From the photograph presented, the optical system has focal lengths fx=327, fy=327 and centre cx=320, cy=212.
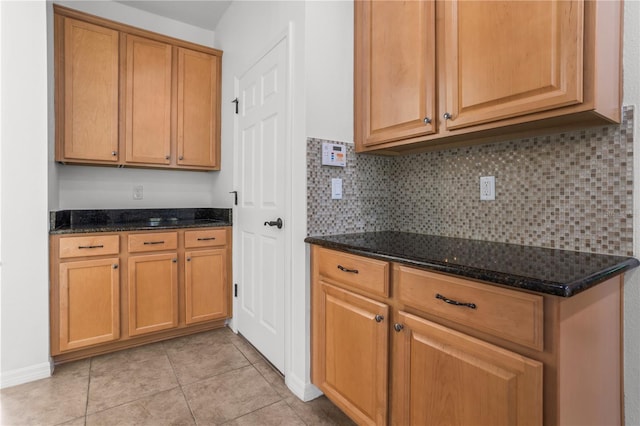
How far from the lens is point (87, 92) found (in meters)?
2.46

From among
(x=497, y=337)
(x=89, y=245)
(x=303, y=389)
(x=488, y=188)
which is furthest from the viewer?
(x=89, y=245)

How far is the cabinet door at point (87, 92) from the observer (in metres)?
2.38

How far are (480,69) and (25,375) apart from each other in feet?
9.72

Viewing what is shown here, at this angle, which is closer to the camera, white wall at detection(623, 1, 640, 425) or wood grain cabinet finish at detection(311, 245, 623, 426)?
wood grain cabinet finish at detection(311, 245, 623, 426)

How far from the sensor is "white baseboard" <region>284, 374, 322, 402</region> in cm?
179

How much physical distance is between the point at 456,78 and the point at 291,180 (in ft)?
3.16

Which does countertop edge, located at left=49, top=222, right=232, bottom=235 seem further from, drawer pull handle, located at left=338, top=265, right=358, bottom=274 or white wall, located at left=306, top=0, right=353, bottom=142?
drawer pull handle, located at left=338, top=265, right=358, bottom=274

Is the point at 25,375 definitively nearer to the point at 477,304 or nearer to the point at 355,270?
the point at 355,270

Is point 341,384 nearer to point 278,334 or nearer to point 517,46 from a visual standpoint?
point 278,334

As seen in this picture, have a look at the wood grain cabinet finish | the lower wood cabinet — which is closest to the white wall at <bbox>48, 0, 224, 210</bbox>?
the lower wood cabinet

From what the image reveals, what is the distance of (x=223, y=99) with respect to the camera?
2975 mm

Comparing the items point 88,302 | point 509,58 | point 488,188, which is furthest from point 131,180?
point 509,58

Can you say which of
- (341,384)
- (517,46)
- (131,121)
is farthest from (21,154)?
(517,46)

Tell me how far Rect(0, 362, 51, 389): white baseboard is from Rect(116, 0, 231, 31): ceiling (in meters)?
2.89
